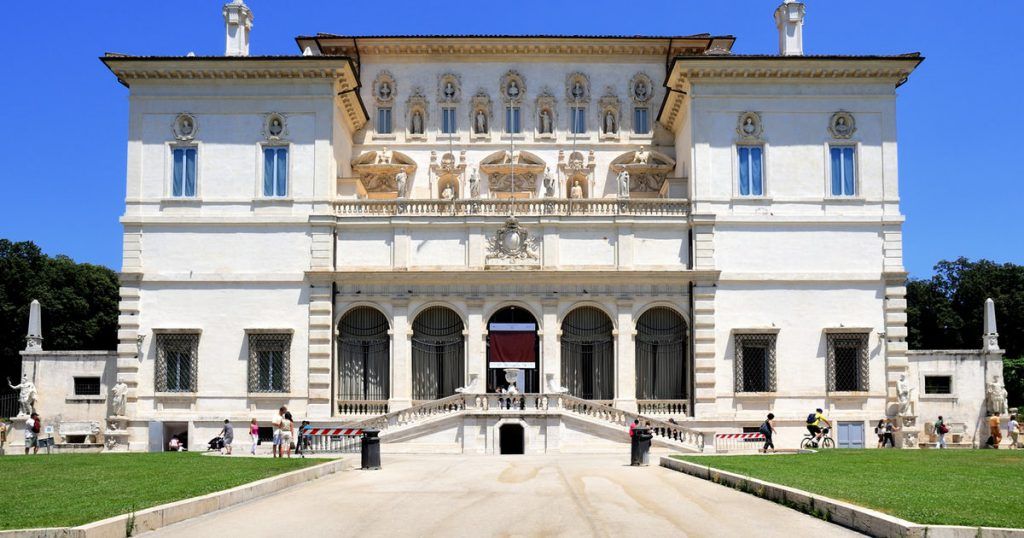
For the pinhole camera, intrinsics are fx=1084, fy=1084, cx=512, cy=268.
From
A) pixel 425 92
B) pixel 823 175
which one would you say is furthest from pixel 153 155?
pixel 823 175

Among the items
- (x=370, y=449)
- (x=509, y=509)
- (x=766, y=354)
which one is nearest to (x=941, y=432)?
(x=766, y=354)

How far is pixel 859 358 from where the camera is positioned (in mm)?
45438

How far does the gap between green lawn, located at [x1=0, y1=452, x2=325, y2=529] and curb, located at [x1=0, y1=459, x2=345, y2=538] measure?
36 cm

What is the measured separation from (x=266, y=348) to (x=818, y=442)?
22861 millimetres

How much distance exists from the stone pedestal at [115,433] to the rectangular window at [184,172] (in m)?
9.81

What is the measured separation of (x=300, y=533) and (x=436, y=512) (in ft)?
10.9

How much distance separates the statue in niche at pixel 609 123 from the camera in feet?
171

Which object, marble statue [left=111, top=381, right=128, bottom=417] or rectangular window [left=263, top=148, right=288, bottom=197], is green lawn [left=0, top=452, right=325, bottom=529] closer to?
marble statue [left=111, top=381, right=128, bottom=417]

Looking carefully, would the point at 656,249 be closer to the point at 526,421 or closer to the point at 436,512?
the point at 526,421

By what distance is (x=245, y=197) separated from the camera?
4638cm

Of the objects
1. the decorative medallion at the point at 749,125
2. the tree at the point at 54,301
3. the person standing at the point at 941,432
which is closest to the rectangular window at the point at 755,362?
the person standing at the point at 941,432

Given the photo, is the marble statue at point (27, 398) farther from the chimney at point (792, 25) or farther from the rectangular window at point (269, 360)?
the chimney at point (792, 25)

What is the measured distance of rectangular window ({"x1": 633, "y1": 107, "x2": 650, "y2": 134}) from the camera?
5200 cm

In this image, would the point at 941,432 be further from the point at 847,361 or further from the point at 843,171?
the point at 843,171
